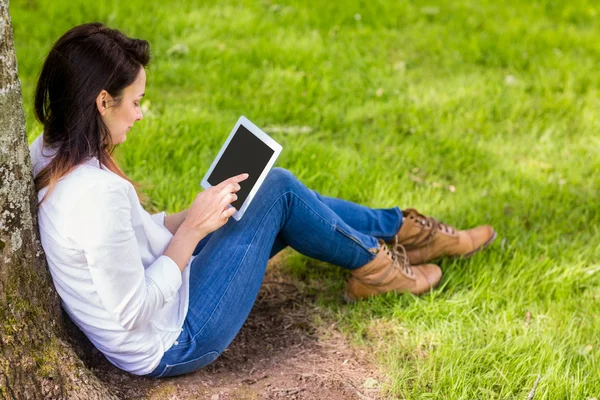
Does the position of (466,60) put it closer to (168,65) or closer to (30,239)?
(168,65)

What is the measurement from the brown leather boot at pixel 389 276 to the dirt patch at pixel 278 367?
0.23 meters

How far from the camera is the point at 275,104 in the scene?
481cm

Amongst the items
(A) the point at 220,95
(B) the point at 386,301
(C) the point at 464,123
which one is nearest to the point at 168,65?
(A) the point at 220,95

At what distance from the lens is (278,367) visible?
9.13 ft

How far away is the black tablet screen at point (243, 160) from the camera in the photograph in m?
2.57

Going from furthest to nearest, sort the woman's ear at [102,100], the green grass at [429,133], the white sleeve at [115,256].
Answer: the green grass at [429,133]
the woman's ear at [102,100]
the white sleeve at [115,256]

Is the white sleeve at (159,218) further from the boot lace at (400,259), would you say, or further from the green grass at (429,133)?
the boot lace at (400,259)

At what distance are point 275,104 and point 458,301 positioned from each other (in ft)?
7.10

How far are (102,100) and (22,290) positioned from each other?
641 mm

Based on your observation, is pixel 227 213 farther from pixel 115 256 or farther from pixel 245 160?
pixel 115 256

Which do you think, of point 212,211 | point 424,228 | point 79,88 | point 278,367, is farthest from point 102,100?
point 424,228

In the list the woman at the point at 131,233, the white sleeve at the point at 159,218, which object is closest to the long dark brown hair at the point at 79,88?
the woman at the point at 131,233

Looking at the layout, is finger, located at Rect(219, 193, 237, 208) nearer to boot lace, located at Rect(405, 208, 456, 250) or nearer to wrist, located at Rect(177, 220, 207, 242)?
wrist, located at Rect(177, 220, 207, 242)

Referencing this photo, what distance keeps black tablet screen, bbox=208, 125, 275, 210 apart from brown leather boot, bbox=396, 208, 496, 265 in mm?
1006
